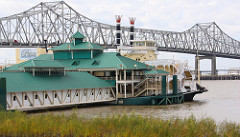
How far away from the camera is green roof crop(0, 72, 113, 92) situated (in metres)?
44.9

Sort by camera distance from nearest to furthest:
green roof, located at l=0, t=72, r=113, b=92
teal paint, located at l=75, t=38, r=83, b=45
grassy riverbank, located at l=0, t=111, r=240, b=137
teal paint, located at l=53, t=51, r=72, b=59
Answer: grassy riverbank, located at l=0, t=111, r=240, b=137 < green roof, located at l=0, t=72, r=113, b=92 < teal paint, located at l=53, t=51, r=72, b=59 < teal paint, located at l=75, t=38, r=83, b=45

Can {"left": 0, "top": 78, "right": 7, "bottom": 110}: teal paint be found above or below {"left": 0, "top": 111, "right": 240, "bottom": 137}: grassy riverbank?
above

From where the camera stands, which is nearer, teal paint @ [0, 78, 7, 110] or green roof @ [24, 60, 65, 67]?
teal paint @ [0, 78, 7, 110]

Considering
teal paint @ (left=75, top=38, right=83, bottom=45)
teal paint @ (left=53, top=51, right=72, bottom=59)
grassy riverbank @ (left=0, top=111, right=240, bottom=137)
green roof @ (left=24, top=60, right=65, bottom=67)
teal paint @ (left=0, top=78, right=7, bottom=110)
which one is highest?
teal paint @ (left=75, top=38, right=83, bottom=45)

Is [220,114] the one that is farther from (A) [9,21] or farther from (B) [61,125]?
(A) [9,21]

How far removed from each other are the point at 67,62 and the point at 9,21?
266 feet

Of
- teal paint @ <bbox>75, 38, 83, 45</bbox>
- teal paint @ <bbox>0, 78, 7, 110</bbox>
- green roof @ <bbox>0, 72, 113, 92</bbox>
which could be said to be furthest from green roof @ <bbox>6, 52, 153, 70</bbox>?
teal paint @ <bbox>0, 78, 7, 110</bbox>

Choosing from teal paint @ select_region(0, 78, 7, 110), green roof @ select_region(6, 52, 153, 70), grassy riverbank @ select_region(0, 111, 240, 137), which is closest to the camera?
grassy riverbank @ select_region(0, 111, 240, 137)

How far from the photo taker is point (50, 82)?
48281mm

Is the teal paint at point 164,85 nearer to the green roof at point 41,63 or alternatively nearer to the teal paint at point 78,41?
the green roof at point 41,63

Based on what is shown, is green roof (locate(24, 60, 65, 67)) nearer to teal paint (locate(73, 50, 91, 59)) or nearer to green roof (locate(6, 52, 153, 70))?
green roof (locate(6, 52, 153, 70))

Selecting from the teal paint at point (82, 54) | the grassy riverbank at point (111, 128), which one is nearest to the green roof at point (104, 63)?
the teal paint at point (82, 54)

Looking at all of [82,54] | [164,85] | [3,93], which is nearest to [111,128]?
[3,93]

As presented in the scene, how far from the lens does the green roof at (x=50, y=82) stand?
44.9 m
